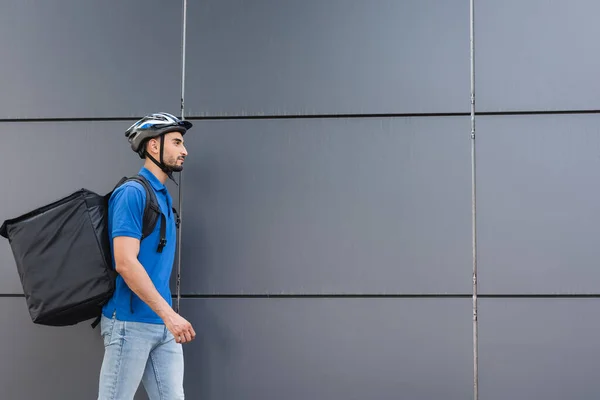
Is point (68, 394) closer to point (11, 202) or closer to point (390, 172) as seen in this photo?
point (11, 202)

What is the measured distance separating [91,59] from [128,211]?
1.38 meters

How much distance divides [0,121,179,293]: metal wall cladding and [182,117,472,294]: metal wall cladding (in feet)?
1.22

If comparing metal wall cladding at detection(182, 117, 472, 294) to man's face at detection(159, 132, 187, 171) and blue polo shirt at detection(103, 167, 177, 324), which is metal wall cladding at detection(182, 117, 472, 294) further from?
blue polo shirt at detection(103, 167, 177, 324)

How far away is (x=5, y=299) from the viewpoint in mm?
4551

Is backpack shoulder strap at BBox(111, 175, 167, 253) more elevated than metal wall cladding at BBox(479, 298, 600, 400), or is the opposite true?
backpack shoulder strap at BBox(111, 175, 167, 253)

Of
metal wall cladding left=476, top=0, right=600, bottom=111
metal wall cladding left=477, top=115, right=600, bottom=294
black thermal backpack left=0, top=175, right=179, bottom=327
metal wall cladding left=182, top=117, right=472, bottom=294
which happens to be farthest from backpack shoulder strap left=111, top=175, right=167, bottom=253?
metal wall cladding left=476, top=0, right=600, bottom=111

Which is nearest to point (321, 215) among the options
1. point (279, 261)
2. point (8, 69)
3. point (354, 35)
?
point (279, 261)

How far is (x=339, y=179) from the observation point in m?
4.48

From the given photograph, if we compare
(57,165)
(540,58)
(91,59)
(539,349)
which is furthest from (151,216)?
(540,58)

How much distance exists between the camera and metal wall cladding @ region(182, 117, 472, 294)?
4.42 metres

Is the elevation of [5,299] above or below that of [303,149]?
below

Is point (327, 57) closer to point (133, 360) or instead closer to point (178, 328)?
point (178, 328)

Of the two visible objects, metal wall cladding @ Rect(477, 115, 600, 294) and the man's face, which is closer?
the man's face

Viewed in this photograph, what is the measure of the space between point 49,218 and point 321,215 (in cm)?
154
